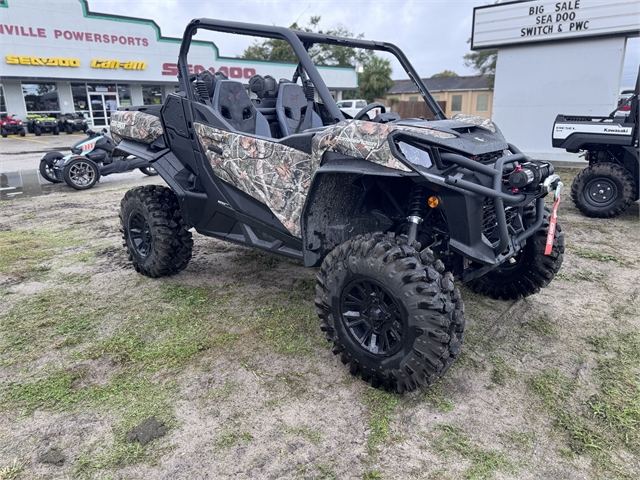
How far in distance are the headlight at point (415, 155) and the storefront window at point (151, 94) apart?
26.7m

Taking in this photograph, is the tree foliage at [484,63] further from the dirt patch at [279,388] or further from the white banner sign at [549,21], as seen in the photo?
the dirt patch at [279,388]

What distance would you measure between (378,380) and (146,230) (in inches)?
105

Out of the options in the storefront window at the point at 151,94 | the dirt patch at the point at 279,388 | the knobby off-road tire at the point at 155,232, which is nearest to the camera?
the dirt patch at the point at 279,388

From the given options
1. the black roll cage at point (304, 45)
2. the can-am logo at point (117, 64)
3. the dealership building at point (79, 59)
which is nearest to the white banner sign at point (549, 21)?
the black roll cage at point (304, 45)

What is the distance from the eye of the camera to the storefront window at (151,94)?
1050 inches

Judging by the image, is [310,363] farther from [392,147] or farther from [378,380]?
[392,147]

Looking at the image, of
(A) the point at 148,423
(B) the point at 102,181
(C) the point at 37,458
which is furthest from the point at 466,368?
(B) the point at 102,181

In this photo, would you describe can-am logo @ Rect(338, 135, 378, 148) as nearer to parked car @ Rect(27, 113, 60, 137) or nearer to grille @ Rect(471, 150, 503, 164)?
grille @ Rect(471, 150, 503, 164)

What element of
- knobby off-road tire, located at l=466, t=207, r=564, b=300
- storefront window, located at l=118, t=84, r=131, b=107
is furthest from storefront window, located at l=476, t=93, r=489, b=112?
knobby off-road tire, located at l=466, t=207, r=564, b=300

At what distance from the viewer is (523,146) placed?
1316 centimetres

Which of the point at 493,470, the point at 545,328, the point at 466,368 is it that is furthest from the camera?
the point at 545,328

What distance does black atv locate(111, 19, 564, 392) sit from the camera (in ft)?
8.30

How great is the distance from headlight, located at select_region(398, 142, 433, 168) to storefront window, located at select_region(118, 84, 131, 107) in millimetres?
26360

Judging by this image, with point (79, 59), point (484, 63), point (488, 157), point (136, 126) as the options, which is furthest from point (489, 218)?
point (484, 63)
